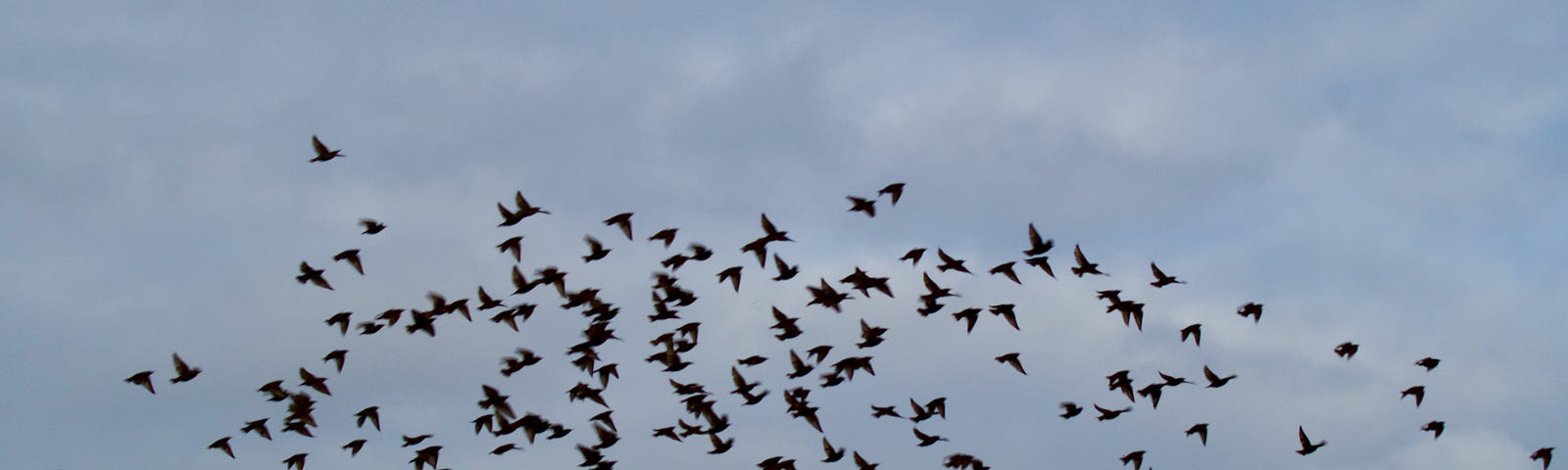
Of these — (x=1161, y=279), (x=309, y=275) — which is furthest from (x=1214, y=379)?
(x=309, y=275)

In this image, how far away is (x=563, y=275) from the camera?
5947 centimetres

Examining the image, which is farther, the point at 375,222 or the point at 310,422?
the point at 310,422

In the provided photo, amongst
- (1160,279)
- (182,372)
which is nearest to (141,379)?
(182,372)

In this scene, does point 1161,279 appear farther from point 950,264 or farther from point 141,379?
point 141,379

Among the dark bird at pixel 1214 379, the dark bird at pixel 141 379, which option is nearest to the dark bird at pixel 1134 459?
the dark bird at pixel 1214 379

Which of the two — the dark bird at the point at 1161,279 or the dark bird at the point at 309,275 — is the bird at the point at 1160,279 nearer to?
the dark bird at the point at 1161,279

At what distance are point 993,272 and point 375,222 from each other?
20668 millimetres

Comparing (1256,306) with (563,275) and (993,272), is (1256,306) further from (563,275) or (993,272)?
(563,275)

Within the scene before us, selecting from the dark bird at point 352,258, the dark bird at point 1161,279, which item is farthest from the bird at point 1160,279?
the dark bird at point 352,258

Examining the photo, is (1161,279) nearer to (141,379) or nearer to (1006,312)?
(1006,312)

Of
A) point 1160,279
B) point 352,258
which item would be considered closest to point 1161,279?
point 1160,279

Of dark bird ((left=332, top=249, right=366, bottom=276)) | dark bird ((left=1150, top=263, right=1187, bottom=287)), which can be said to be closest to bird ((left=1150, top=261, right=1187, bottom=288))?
dark bird ((left=1150, top=263, right=1187, bottom=287))

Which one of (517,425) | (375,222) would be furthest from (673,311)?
(375,222)

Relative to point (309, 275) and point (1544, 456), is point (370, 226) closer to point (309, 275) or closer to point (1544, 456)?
point (309, 275)
